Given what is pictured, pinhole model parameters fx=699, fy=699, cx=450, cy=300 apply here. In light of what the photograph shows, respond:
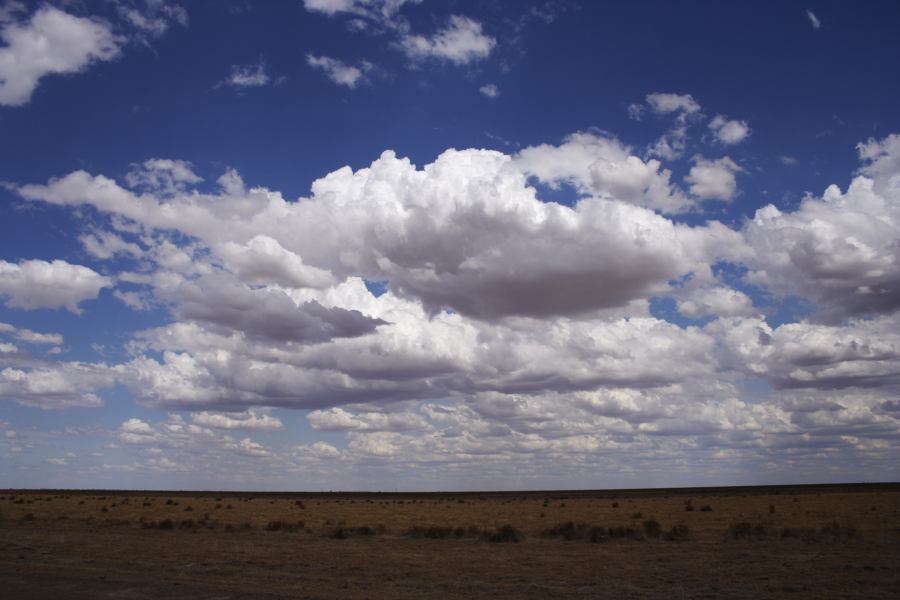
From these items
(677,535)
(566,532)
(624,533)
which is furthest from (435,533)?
(677,535)

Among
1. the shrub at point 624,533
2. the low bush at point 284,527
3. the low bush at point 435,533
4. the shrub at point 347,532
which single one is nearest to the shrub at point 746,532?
the shrub at point 624,533

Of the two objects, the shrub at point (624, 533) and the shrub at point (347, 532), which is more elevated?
the shrub at point (624, 533)

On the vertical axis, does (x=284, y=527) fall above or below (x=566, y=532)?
below

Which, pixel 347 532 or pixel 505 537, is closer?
pixel 505 537

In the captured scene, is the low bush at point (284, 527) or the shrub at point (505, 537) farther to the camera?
the low bush at point (284, 527)

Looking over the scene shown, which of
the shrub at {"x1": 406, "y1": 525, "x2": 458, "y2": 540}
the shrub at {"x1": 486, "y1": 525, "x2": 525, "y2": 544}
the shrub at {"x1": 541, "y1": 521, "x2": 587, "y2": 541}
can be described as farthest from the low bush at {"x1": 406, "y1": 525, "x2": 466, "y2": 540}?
the shrub at {"x1": 541, "y1": 521, "x2": 587, "y2": 541}

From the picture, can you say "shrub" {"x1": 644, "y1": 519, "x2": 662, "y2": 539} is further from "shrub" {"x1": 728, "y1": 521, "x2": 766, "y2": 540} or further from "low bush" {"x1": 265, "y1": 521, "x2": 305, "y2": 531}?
"low bush" {"x1": 265, "y1": 521, "x2": 305, "y2": 531}

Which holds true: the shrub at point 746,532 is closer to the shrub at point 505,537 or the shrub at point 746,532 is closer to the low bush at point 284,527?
the shrub at point 505,537

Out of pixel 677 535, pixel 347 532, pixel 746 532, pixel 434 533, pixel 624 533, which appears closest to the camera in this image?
pixel 677 535

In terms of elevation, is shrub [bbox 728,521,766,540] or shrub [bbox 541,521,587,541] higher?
shrub [bbox 728,521,766,540]

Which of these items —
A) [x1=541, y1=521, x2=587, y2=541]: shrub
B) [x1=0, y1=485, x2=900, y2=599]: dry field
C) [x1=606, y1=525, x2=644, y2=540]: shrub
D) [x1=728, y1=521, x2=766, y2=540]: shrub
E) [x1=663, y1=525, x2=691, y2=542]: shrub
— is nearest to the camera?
[x1=0, y1=485, x2=900, y2=599]: dry field

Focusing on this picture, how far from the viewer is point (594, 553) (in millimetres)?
25844

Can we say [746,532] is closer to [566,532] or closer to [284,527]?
[566,532]

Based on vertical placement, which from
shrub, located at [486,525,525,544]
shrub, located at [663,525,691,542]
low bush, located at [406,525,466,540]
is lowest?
low bush, located at [406,525,466,540]
